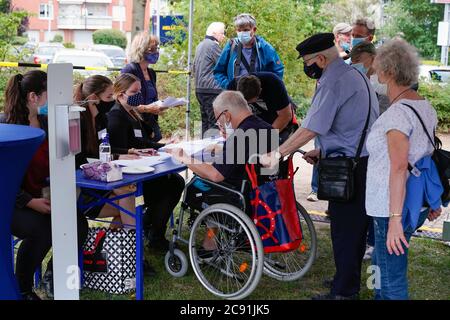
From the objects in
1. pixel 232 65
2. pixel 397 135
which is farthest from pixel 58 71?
pixel 232 65

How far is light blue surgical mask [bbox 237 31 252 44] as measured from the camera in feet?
19.4

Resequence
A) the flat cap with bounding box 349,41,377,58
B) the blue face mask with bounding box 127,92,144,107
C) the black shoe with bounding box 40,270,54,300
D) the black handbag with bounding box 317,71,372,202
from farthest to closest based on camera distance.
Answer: the blue face mask with bounding box 127,92,144,107 < the flat cap with bounding box 349,41,377,58 < the black shoe with bounding box 40,270,54,300 < the black handbag with bounding box 317,71,372,202

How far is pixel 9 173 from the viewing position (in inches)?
114

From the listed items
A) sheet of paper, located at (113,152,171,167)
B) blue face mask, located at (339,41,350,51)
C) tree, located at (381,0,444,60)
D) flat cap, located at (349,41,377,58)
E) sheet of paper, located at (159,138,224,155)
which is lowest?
sheet of paper, located at (113,152,171,167)

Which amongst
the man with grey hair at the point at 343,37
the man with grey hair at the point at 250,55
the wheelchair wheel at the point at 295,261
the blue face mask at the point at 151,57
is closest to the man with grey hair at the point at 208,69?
the man with grey hair at the point at 250,55

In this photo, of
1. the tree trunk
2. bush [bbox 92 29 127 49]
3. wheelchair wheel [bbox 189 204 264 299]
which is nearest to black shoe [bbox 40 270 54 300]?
wheelchair wheel [bbox 189 204 264 299]

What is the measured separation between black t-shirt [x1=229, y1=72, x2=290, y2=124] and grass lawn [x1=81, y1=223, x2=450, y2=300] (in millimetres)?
1162

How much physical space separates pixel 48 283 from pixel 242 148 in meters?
Result: 1.43

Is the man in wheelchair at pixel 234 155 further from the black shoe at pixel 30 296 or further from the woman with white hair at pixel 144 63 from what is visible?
the woman with white hair at pixel 144 63

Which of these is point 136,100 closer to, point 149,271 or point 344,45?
point 149,271

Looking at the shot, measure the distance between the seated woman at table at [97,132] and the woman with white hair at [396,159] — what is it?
1.59 metres

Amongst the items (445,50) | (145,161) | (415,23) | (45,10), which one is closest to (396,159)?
(145,161)

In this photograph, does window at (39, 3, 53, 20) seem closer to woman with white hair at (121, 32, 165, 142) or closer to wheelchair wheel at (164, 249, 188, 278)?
woman with white hair at (121, 32, 165, 142)
